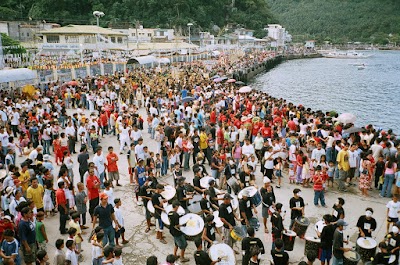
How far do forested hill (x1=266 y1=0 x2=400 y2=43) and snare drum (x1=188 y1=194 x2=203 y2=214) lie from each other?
161518 millimetres

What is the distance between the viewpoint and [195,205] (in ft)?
26.3

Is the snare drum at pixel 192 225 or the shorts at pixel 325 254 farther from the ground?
the snare drum at pixel 192 225

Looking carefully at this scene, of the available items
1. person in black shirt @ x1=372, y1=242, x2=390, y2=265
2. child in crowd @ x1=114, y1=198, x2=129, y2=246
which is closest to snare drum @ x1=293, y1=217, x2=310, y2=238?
person in black shirt @ x1=372, y1=242, x2=390, y2=265

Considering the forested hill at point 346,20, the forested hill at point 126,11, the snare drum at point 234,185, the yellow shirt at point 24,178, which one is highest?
the forested hill at point 346,20

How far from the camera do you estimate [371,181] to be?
1084 cm

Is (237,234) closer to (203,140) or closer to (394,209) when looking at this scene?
(394,209)

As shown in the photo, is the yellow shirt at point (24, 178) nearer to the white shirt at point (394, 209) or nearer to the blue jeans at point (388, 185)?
the white shirt at point (394, 209)

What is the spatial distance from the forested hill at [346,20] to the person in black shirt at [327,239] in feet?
530

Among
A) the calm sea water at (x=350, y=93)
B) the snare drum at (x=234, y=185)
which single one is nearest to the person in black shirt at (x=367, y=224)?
the snare drum at (x=234, y=185)

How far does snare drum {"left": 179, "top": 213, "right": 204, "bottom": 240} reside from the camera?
7.00 m

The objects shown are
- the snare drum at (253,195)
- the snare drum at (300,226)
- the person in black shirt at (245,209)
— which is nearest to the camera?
the person in black shirt at (245,209)

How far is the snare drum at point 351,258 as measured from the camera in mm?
6332

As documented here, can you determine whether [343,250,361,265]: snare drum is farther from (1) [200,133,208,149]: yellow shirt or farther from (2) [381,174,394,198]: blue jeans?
(1) [200,133,208,149]: yellow shirt

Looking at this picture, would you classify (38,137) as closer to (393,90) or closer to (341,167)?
(341,167)
